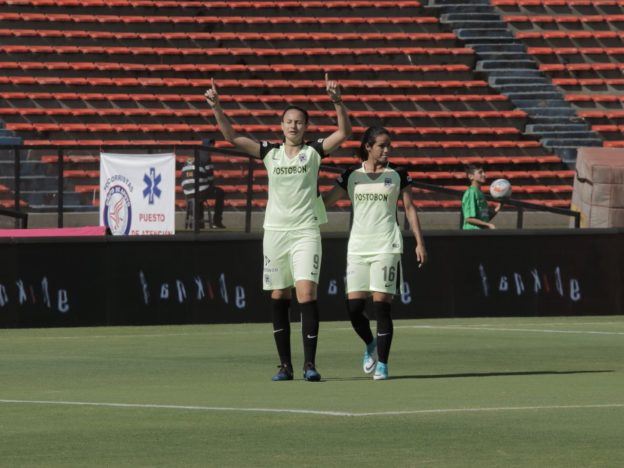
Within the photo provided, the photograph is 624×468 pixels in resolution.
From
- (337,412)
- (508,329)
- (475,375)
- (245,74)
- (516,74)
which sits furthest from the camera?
(516,74)

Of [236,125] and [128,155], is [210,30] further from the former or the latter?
[128,155]

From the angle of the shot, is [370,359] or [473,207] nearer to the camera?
[370,359]

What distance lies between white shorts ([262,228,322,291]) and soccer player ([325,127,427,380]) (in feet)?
1.43

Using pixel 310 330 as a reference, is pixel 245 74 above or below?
above

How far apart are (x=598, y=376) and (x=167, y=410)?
381cm

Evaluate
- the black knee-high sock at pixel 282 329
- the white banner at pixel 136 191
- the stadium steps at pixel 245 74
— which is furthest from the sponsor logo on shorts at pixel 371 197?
the stadium steps at pixel 245 74

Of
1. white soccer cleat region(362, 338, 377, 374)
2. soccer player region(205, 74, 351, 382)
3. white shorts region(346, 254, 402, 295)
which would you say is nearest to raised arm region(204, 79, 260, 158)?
soccer player region(205, 74, 351, 382)

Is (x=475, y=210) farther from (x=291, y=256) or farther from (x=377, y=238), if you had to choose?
(x=291, y=256)

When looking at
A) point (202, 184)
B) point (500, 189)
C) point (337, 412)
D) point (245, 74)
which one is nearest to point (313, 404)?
point (337, 412)

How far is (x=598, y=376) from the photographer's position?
11.8 meters

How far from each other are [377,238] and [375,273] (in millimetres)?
246

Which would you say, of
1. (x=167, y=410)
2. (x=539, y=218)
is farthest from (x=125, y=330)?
(x=167, y=410)

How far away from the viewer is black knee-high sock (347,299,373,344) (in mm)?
11680

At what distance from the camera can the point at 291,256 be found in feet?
36.9
